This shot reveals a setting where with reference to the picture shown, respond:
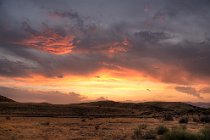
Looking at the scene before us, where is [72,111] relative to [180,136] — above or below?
above

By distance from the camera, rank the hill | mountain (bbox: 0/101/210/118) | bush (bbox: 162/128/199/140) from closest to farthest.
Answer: bush (bbox: 162/128/199/140) < the hill < mountain (bbox: 0/101/210/118)

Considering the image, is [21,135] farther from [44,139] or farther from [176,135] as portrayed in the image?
[176,135]

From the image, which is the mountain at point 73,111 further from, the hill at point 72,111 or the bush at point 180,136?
the bush at point 180,136

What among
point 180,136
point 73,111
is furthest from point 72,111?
point 180,136

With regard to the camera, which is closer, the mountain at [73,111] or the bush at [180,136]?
the bush at [180,136]

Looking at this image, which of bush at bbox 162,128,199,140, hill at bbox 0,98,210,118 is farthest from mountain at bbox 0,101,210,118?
bush at bbox 162,128,199,140

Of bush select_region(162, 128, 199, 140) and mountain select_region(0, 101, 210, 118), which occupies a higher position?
mountain select_region(0, 101, 210, 118)

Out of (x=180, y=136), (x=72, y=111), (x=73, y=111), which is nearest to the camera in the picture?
(x=180, y=136)

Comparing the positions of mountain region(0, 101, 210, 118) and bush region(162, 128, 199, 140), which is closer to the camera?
bush region(162, 128, 199, 140)

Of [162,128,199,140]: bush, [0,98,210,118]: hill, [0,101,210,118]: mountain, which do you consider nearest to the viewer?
[162,128,199,140]: bush

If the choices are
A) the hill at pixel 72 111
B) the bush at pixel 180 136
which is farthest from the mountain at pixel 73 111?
the bush at pixel 180 136

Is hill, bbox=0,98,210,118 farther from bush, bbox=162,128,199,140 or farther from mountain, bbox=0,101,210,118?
bush, bbox=162,128,199,140

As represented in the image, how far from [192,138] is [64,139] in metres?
11.3

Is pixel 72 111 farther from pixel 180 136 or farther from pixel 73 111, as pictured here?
pixel 180 136
